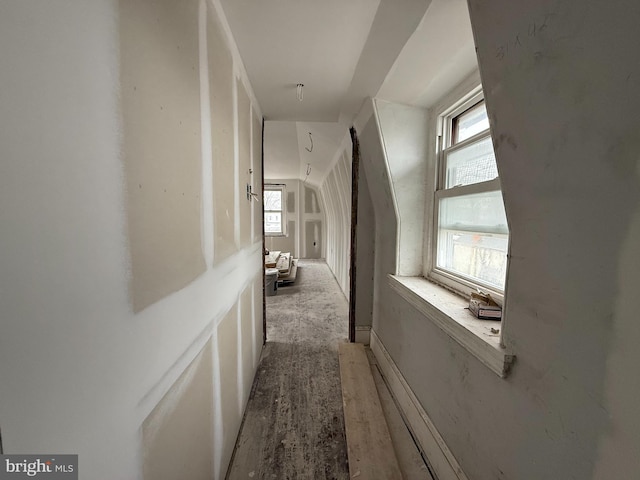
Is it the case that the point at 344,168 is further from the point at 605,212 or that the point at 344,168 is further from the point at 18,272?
the point at 18,272

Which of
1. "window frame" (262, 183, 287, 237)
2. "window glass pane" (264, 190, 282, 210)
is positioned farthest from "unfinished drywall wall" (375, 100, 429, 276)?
"window glass pane" (264, 190, 282, 210)

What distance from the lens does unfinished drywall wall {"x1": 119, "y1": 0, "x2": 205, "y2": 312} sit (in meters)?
0.61

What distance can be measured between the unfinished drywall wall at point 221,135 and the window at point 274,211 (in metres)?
6.39

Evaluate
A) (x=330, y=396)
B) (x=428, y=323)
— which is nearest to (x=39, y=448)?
(x=428, y=323)

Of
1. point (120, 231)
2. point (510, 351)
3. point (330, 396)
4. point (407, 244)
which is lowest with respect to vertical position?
point (330, 396)

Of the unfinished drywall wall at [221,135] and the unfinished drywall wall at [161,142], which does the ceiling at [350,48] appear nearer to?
the unfinished drywall wall at [221,135]

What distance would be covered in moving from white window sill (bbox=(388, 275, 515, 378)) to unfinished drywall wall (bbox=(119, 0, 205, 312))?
44.6 inches

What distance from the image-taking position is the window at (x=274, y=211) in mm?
7750

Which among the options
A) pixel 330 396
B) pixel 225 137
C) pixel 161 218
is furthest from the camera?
pixel 330 396

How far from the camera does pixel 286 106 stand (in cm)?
234

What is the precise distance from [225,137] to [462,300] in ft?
5.12

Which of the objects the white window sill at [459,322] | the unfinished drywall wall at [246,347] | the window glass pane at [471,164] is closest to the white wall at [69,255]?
the unfinished drywall wall at [246,347]

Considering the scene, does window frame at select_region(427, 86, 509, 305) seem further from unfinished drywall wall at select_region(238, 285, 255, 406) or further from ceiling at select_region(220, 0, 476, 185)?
unfinished drywall wall at select_region(238, 285, 255, 406)

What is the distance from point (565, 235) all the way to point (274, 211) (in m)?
7.52
